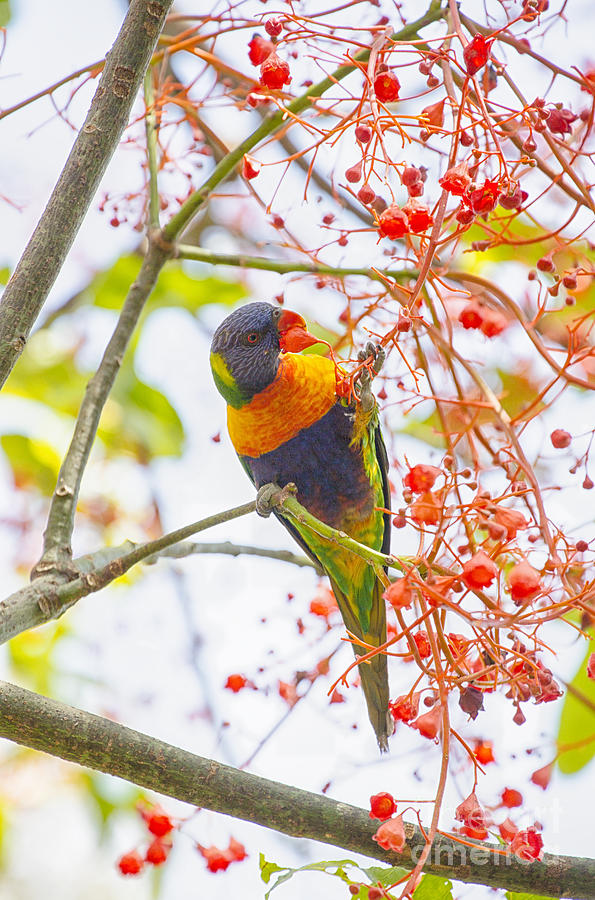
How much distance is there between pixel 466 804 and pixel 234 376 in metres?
1.36

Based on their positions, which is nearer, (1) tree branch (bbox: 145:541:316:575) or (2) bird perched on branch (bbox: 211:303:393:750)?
(1) tree branch (bbox: 145:541:316:575)

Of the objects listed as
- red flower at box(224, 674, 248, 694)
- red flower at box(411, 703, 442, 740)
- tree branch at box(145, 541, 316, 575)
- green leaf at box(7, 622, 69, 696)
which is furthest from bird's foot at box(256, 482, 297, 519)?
green leaf at box(7, 622, 69, 696)

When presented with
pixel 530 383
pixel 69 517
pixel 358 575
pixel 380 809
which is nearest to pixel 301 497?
pixel 358 575

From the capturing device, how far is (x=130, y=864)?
1913 millimetres

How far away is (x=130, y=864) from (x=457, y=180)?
1.62 metres

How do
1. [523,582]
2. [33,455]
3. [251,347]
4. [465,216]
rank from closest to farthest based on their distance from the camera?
[523,582] → [465,216] → [251,347] → [33,455]

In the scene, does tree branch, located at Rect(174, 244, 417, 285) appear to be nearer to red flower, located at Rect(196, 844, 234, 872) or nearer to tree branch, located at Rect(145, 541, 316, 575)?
tree branch, located at Rect(145, 541, 316, 575)

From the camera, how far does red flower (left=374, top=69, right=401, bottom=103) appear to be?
1285 millimetres

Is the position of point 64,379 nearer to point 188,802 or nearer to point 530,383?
point 530,383

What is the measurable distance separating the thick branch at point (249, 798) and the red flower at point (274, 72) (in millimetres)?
1082

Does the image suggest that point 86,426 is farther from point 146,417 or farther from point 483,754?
point 483,754

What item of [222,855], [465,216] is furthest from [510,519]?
[222,855]

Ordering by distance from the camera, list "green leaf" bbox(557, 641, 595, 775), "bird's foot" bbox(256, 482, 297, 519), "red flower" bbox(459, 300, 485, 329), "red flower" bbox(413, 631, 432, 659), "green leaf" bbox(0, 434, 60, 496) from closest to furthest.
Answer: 1. "red flower" bbox(413, 631, 432, 659)
2. "red flower" bbox(459, 300, 485, 329)
3. "green leaf" bbox(557, 641, 595, 775)
4. "bird's foot" bbox(256, 482, 297, 519)
5. "green leaf" bbox(0, 434, 60, 496)

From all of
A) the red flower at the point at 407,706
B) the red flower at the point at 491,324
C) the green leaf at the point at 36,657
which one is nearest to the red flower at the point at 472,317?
the red flower at the point at 491,324
